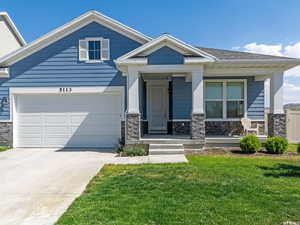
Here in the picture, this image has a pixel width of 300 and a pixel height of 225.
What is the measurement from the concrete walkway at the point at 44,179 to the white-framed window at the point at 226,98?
4.28m

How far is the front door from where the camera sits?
11930 millimetres

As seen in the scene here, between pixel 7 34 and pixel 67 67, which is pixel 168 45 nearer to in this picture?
pixel 67 67

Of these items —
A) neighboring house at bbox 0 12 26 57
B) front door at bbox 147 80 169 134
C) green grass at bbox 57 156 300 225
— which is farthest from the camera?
neighboring house at bbox 0 12 26 57

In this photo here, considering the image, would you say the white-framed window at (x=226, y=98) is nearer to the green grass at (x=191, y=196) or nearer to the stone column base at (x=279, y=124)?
Answer: the stone column base at (x=279, y=124)

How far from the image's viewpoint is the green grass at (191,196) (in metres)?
3.29

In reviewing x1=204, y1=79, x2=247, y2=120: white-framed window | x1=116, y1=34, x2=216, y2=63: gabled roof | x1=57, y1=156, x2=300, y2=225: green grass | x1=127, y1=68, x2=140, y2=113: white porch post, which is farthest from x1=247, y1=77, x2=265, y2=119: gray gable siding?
x1=127, y1=68, x2=140, y2=113: white porch post

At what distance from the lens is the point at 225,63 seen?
29.3 ft

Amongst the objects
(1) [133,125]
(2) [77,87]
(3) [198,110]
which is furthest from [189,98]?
(2) [77,87]

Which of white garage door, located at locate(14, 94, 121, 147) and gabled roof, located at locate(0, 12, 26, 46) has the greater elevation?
gabled roof, located at locate(0, 12, 26, 46)

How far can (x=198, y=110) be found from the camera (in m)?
8.62

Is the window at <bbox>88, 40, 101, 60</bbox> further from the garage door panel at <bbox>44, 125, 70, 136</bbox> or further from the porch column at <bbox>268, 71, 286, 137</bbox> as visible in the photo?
the porch column at <bbox>268, 71, 286, 137</bbox>

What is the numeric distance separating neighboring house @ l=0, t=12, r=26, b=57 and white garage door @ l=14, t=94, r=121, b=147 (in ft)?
14.1

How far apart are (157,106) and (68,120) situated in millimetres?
4554

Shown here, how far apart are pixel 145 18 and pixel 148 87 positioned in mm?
4607
